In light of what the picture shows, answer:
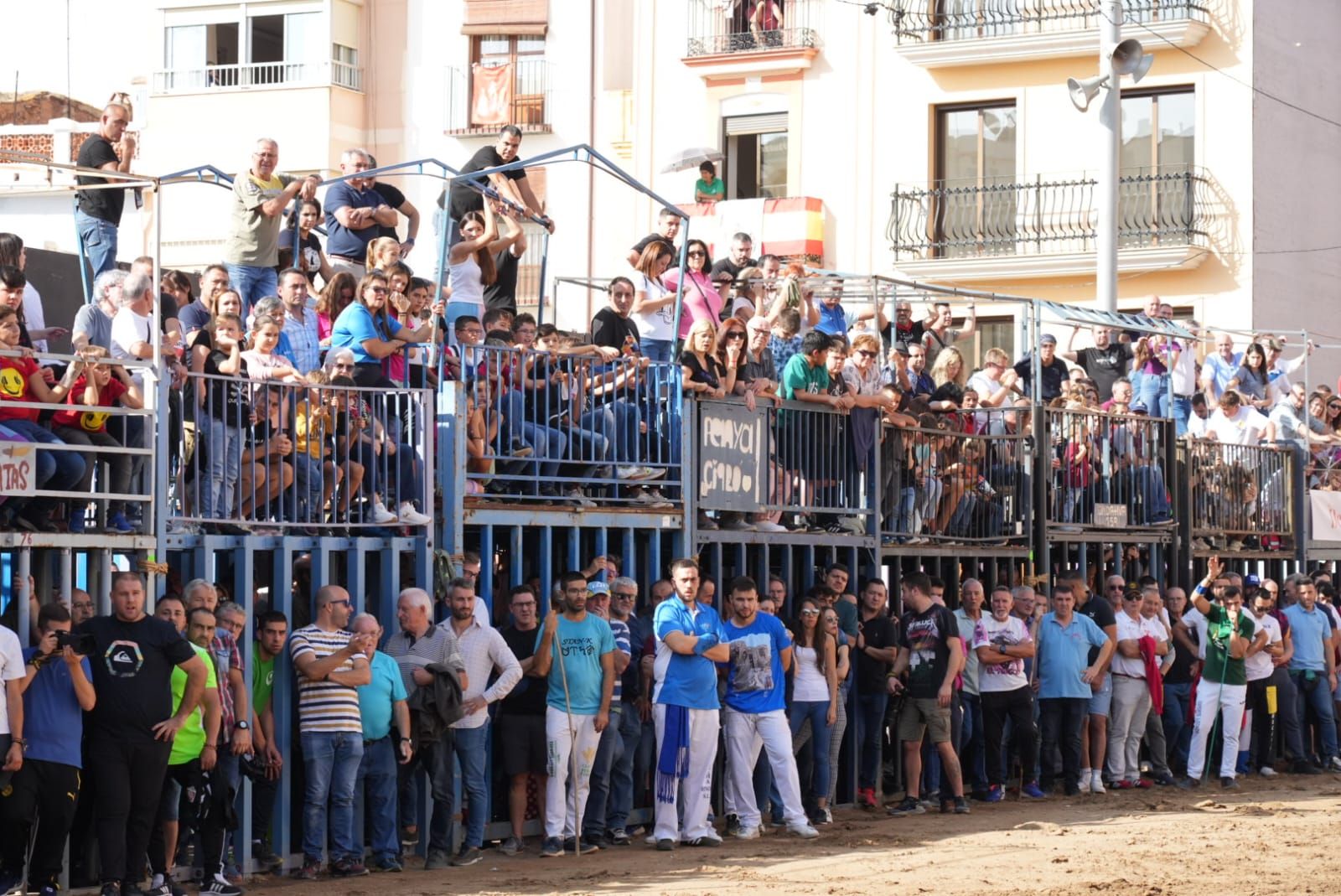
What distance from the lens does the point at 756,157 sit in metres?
37.1

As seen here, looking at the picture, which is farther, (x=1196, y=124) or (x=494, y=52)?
(x=494, y=52)

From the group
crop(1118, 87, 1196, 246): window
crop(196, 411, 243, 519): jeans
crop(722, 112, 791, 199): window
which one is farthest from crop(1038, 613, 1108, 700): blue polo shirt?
crop(722, 112, 791, 199): window

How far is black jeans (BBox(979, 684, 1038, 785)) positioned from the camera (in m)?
19.9

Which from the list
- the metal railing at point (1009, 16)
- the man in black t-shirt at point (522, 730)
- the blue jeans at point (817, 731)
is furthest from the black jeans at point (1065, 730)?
the metal railing at point (1009, 16)

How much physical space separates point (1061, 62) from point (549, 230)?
17.3 metres

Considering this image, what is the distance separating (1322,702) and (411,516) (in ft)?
38.2

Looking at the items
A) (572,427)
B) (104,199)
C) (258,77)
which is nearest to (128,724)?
(572,427)

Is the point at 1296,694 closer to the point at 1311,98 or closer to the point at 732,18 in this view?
the point at 1311,98

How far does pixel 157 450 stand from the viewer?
45.9 feet

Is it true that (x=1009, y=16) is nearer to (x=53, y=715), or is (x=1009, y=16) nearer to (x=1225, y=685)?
(x=1225, y=685)

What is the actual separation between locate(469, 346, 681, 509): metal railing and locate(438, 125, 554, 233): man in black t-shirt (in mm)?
1930

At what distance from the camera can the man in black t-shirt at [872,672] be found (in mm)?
18969

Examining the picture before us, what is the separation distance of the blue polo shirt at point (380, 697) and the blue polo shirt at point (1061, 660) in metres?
7.31

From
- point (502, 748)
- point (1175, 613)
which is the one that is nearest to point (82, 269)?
point (502, 748)
